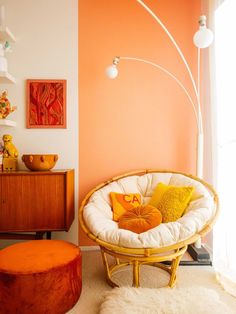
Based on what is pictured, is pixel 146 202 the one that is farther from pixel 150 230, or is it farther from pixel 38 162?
pixel 38 162

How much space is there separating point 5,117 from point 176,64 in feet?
5.92

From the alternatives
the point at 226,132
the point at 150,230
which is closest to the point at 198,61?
the point at 226,132

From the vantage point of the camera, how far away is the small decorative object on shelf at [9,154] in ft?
7.24

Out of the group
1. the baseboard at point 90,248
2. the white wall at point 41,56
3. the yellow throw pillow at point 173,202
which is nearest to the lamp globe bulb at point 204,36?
the yellow throw pillow at point 173,202

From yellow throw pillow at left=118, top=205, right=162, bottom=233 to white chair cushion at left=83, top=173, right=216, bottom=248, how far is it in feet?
0.27

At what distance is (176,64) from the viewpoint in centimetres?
249

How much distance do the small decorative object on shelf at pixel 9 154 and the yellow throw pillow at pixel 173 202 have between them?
136 cm

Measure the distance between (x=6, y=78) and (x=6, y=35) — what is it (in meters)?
0.41

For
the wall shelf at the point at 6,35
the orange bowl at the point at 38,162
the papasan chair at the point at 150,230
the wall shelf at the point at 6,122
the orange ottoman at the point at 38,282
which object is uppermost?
the wall shelf at the point at 6,35

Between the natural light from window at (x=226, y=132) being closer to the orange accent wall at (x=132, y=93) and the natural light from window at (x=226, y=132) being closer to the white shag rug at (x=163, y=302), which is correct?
the white shag rug at (x=163, y=302)

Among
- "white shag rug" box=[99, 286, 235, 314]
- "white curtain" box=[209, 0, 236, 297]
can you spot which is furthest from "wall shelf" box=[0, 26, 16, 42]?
"white shag rug" box=[99, 286, 235, 314]

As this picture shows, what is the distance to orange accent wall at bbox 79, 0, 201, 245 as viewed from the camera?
7.98ft

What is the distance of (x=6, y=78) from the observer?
220cm

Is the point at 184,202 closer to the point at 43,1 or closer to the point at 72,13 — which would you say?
the point at 72,13
